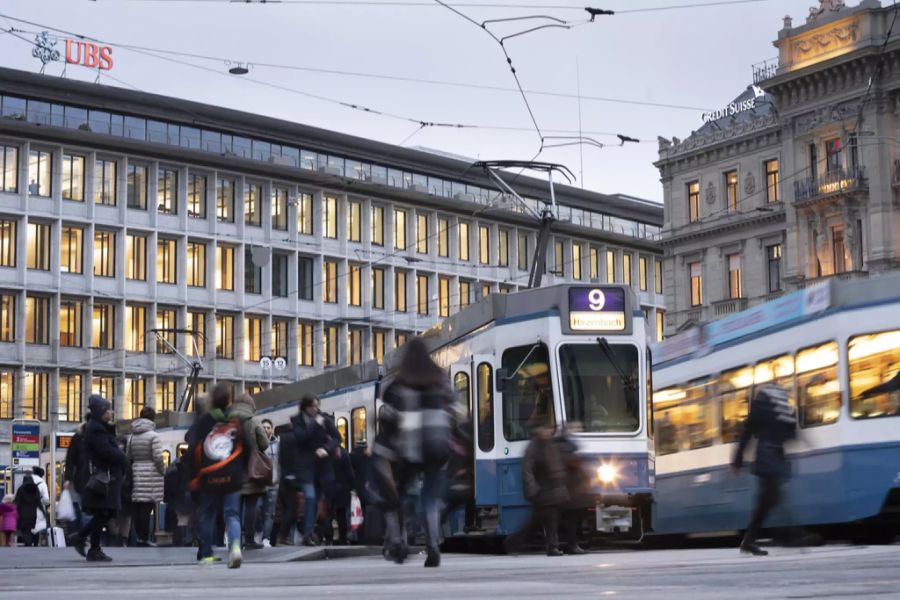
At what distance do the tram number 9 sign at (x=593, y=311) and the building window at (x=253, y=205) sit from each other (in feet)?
188

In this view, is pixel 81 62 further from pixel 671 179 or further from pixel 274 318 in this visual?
pixel 671 179

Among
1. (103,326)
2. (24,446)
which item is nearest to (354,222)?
(103,326)

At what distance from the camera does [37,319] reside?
69625 millimetres

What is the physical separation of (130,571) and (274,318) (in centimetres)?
6416

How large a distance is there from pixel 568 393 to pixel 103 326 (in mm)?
54798

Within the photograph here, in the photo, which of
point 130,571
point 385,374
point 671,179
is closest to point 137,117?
point 671,179

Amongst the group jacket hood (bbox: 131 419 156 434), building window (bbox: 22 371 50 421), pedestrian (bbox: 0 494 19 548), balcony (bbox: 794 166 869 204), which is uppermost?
balcony (bbox: 794 166 869 204)

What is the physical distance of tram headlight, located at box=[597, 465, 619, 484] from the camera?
1903 cm

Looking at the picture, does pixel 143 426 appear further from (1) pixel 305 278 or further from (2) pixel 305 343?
(1) pixel 305 278

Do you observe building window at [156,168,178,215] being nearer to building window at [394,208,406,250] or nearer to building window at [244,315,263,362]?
building window at [244,315,263,362]

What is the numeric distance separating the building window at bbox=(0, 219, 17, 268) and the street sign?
31.5 meters

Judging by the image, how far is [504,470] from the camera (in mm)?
19547

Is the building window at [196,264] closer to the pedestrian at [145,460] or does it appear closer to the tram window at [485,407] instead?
the pedestrian at [145,460]

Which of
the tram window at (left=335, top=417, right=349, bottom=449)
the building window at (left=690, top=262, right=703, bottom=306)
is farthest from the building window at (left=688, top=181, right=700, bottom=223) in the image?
the tram window at (left=335, top=417, right=349, bottom=449)
